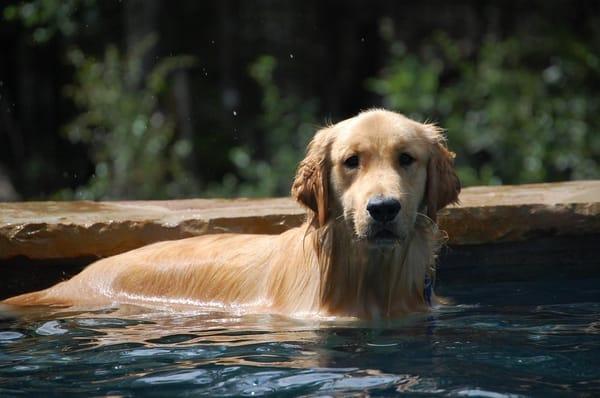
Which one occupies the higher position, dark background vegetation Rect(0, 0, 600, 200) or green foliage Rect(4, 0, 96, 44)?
green foliage Rect(4, 0, 96, 44)

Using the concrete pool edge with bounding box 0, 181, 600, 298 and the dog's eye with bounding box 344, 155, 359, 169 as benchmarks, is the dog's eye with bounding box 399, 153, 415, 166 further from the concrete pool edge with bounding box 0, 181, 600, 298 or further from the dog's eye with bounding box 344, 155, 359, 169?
the concrete pool edge with bounding box 0, 181, 600, 298

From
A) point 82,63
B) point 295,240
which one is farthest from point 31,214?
point 82,63

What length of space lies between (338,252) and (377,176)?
568 millimetres

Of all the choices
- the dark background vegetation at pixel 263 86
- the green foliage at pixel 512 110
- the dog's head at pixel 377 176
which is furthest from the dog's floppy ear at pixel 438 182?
the green foliage at pixel 512 110

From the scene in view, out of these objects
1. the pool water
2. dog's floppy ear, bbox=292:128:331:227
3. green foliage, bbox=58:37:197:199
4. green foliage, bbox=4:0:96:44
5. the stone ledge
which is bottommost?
the pool water

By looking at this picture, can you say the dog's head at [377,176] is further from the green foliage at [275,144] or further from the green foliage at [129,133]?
the green foliage at [129,133]

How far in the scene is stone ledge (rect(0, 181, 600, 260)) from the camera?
6.70 m

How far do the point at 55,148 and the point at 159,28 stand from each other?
10.3ft

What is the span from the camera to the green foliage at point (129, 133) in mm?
11977

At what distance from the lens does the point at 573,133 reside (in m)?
11.6

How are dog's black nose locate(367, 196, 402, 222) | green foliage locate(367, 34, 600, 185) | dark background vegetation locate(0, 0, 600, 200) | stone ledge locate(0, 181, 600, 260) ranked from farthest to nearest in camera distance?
dark background vegetation locate(0, 0, 600, 200) < green foliage locate(367, 34, 600, 185) < stone ledge locate(0, 181, 600, 260) < dog's black nose locate(367, 196, 402, 222)

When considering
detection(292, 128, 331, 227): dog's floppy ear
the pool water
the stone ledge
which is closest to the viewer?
the pool water

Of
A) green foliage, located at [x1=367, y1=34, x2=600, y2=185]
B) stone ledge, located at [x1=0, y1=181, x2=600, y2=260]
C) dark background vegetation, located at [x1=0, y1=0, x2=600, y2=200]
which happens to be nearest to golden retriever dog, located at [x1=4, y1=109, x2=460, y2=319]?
stone ledge, located at [x1=0, y1=181, x2=600, y2=260]

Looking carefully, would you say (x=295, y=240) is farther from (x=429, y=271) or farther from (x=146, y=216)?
(x=146, y=216)
